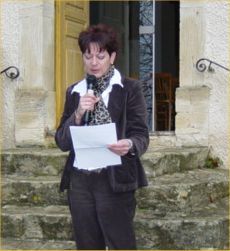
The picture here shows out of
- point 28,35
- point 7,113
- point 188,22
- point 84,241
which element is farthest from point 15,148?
point 84,241

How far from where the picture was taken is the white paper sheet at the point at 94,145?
3156 mm

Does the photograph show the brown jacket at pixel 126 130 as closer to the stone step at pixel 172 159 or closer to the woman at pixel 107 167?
the woman at pixel 107 167

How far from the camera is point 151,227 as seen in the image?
480 cm

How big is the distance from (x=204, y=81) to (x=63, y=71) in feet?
5.76

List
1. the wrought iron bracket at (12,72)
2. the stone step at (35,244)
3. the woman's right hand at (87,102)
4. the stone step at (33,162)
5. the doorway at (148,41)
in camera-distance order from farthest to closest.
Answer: the doorway at (148,41)
the wrought iron bracket at (12,72)
the stone step at (33,162)
the stone step at (35,244)
the woman's right hand at (87,102)

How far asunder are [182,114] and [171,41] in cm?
590

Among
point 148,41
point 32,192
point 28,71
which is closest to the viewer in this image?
point 32,192

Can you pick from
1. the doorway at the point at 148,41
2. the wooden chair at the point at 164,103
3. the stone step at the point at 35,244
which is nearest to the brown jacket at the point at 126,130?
the stone step at the point at 35,244

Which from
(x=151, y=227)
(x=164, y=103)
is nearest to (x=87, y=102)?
(x=151, y=227)

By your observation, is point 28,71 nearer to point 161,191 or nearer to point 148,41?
point 148,41

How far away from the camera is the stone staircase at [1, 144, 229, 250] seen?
478cm

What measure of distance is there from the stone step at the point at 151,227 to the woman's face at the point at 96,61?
1.88m

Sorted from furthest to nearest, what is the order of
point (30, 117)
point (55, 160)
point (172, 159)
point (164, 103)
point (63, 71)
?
point (164, 103) < point (63, 71) < point (30, 117) < point (55, 160) < point (172, 159)

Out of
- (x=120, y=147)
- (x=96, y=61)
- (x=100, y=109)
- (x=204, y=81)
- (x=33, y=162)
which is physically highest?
(x=96, y=61)
